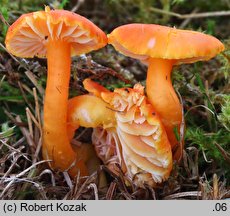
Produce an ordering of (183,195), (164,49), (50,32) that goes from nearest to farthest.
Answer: (164,49)
(50,32)
(183,195)

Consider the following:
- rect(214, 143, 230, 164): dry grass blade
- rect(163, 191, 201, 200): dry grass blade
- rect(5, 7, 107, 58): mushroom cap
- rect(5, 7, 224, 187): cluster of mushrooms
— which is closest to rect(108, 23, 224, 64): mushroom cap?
rect(5, 7, 224, 187): cluster of mushrooms

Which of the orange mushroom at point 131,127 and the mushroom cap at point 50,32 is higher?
the mushroom cap at point 50,32

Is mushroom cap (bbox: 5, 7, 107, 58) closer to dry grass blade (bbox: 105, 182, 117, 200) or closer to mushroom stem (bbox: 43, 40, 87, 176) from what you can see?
mushroom stem (bbox: 43, 40, 87, 176)

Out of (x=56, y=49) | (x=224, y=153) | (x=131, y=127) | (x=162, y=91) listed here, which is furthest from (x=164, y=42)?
(x=224, y=153)

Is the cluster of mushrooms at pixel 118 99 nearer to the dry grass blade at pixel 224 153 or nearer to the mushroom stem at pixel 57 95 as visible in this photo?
the mushroom stem at pixel 57 95

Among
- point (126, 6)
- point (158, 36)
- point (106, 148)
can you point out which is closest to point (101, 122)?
point (106, 148)

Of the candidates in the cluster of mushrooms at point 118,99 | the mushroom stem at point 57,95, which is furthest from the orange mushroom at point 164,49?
the mushroom stem at point 57,95

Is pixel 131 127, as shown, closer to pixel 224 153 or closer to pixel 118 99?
pixel 118 99

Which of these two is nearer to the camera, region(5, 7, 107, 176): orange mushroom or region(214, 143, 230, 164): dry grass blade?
region(5, 7, 107, 176): orange mushroom
